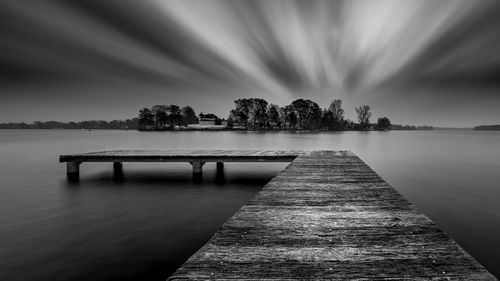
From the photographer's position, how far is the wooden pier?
313cm

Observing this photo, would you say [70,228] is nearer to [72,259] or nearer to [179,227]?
[72,259]

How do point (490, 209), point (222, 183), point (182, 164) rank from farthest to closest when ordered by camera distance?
point (182, 164)
point (222, 183)
point (490, 209)

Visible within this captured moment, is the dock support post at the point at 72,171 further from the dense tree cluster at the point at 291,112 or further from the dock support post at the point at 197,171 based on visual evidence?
the dense tree cluster at the point at 291,112

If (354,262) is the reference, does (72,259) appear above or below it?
below

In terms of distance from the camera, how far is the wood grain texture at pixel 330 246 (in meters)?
3.12

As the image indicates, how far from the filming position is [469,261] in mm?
3371

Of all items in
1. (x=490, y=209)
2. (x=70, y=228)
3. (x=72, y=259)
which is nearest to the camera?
(x=72, y=259)

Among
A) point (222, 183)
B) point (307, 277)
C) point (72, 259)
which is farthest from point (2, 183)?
point (307, 277)

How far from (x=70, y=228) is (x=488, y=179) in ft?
87.7

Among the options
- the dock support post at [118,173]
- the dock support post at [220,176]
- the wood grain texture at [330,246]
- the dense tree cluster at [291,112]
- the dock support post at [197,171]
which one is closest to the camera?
the wood grain texture at [330,246]

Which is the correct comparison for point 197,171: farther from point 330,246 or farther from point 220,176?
point 330,246

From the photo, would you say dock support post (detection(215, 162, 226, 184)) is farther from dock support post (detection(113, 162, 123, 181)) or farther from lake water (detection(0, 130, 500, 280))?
dock support post (detection(113, 162, 123, 181))

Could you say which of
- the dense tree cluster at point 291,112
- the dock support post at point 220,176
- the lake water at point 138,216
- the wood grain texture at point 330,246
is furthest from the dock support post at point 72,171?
the dense tree cluster at point 291,112

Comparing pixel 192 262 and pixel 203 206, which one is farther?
pixel 203 206
